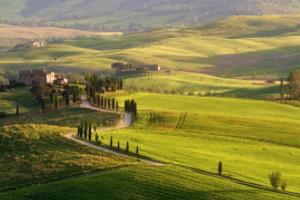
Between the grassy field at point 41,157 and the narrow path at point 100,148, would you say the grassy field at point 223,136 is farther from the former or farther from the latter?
the grassy field at point 41,157

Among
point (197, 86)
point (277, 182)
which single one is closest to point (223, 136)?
point (277, 182)

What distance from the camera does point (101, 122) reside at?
9331 cm

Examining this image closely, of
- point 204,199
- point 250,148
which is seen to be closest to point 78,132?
point 250,148

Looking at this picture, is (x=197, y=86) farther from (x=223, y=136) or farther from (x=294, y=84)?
(x=223, y=136)

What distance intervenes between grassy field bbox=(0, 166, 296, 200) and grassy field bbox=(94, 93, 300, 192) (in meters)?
4.84

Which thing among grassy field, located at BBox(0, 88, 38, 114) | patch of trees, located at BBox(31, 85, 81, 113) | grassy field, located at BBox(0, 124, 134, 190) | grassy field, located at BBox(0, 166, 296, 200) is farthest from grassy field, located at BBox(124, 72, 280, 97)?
grassy field, located at BBox(0, 166, 296, 200)

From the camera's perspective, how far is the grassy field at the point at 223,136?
69625mm

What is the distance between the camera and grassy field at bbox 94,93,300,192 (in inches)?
2741

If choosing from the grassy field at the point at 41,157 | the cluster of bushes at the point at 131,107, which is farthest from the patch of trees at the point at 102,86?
the grassy field at the point at 41,157

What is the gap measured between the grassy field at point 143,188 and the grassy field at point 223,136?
191 inches

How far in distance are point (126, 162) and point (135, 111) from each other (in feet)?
114

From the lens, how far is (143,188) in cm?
5738

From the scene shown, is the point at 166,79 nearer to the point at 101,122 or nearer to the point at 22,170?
the point at 101,122

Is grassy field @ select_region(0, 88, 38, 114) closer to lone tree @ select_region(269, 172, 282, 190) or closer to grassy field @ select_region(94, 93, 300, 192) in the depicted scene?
grassy field @ select_region(94, 93, 300, 192)
